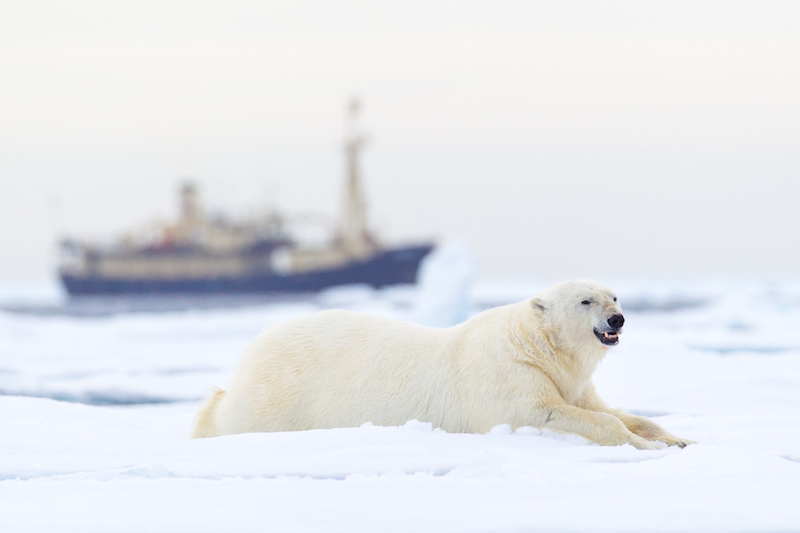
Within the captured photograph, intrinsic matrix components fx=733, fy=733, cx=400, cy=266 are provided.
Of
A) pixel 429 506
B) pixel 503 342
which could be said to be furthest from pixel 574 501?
pixel 503 342

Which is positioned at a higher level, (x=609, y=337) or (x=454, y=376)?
(x=609, y=337)

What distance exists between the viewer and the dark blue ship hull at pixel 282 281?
43.7 meters

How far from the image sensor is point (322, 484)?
2393mm

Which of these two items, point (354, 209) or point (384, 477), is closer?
point (384, 477)

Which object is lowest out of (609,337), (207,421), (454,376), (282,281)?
(282,281)

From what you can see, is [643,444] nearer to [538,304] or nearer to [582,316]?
[582,316]

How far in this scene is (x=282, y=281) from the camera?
152 ft

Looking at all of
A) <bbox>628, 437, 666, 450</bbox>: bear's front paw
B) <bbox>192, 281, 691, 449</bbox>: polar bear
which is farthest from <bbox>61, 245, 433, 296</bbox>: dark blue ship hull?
<bbox>628, 437, 666, 450</bbox>: bear's front paw

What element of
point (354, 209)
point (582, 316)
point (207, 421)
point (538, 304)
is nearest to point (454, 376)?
point (538, 304)

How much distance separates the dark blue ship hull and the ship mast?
3.41 ft

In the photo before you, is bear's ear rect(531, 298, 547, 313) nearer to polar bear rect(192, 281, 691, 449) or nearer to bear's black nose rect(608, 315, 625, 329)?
polar bear rect(192, 281, 691, 449)

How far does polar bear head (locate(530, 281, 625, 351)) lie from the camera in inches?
121

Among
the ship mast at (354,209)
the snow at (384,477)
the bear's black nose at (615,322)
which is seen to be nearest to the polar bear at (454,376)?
the bear's black nose at (615,322)

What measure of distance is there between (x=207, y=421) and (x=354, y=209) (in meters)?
39.0
